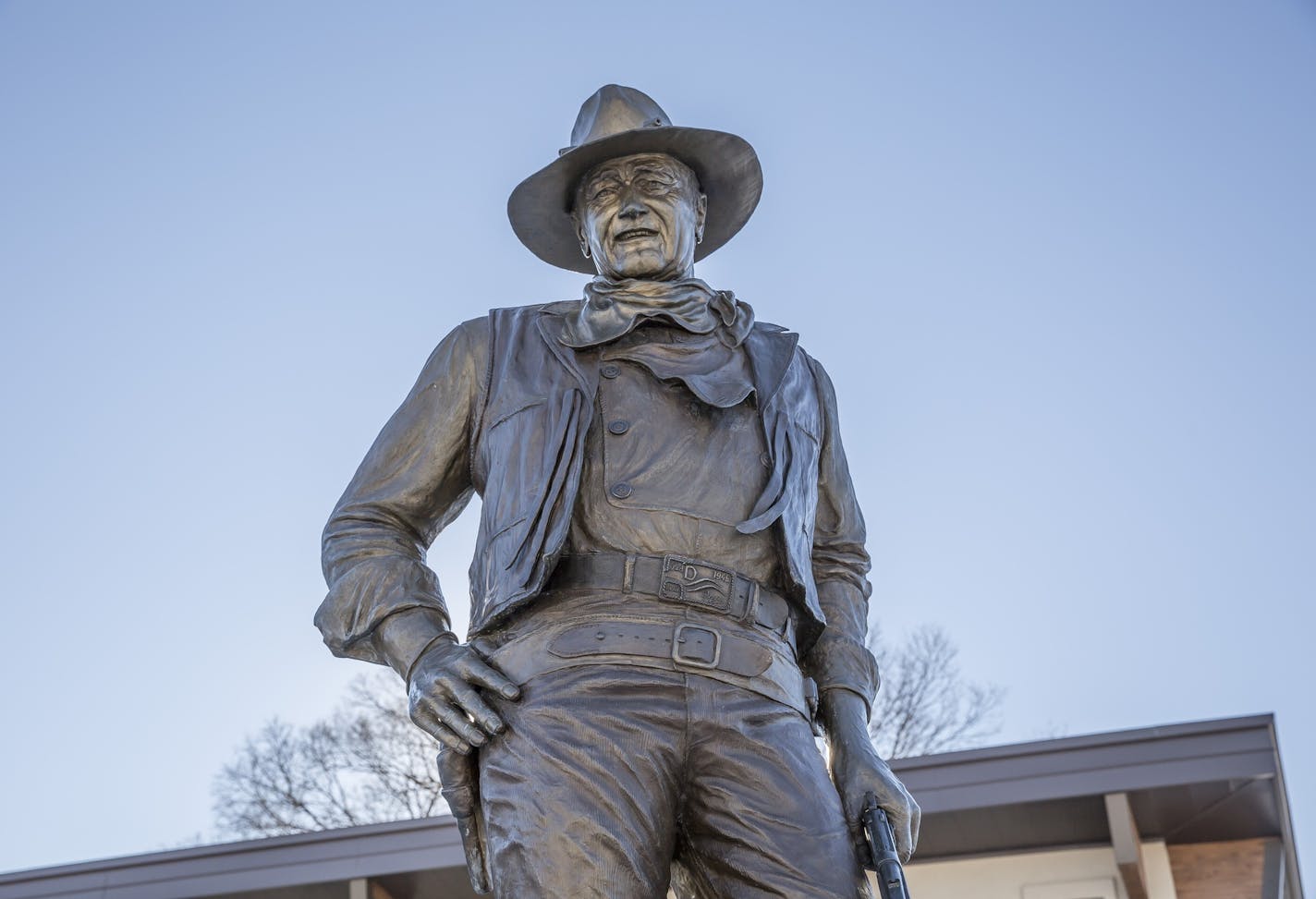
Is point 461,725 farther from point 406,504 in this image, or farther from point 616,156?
point 616,156

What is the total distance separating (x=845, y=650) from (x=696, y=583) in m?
0.54

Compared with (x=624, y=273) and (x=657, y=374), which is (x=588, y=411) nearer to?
(x=657, y=374)

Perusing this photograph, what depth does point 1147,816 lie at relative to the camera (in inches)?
484

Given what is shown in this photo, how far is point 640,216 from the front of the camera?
4008mm

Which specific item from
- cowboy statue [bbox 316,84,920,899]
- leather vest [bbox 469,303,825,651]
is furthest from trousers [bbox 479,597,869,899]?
leather vest [bbox 469,303,825,651]

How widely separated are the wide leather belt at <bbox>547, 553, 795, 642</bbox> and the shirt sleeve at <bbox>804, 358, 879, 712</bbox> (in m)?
0.32

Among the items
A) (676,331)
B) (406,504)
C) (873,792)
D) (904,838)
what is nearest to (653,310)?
(676,331)

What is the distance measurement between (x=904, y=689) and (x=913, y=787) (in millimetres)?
11263

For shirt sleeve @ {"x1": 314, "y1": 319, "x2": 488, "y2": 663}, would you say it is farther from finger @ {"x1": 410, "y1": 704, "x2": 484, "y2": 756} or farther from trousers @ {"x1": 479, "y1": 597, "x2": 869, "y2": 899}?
trousers @ {"x1": 479, "y1": 597, "x2": 869, "y2": 899}

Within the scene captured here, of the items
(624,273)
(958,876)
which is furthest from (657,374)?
(958,876)

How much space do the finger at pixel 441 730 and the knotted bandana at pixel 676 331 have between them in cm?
92

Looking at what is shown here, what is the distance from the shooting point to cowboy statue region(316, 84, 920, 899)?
3150 millimetres

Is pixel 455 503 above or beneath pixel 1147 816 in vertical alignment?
beneath

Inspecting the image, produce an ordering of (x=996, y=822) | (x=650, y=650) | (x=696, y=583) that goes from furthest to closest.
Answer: (x=996, y=822)
(x=696, y=583)
(x=650, y=650)
